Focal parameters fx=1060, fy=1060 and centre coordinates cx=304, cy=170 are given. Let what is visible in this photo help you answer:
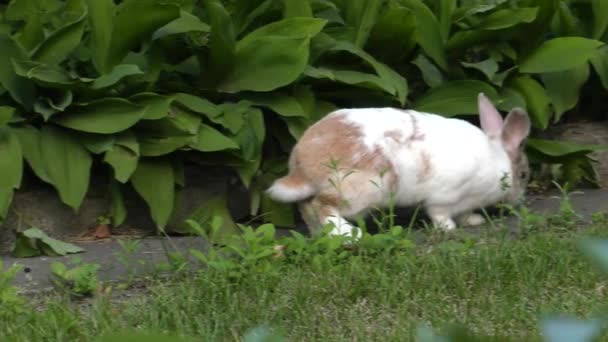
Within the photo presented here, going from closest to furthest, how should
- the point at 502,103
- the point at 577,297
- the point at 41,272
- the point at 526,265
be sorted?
the point at 577,297, the point at 526,265, the point at 41,272, the point at 502,103

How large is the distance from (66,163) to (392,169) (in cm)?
149

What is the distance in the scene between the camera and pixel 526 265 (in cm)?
387

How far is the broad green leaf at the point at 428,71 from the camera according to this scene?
18.6 feet

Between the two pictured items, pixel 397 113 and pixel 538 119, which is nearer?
pixel 397 113

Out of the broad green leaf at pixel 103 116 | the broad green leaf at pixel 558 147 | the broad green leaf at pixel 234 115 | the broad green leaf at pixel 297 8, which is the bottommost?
the broad green leaf at pixel 558 147

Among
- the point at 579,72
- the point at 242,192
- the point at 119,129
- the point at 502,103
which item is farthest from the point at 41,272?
the point at 579,72

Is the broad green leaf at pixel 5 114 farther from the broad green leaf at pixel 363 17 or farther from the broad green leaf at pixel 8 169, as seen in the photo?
the broad green leaf at pixel 363 17

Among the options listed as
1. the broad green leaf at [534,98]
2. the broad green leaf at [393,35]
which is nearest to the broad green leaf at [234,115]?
the broad green leaf at [393,35]

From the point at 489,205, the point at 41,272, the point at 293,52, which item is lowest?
the point at 489,205

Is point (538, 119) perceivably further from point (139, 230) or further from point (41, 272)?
point (41, 272)

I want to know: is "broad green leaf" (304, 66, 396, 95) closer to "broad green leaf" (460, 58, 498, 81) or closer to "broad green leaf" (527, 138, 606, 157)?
"broad green leaf" (460, 58, 498, 81)

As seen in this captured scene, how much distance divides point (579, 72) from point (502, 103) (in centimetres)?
56

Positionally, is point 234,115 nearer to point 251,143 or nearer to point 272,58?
point 251,143

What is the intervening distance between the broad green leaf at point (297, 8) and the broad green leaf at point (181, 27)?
486 mm
